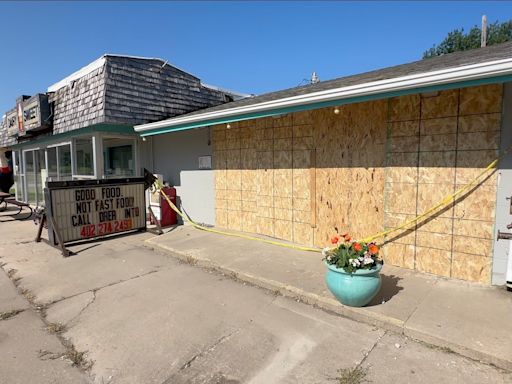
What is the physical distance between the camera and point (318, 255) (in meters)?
5.68

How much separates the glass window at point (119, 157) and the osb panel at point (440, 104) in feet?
25.1

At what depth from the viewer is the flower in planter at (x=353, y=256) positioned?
3508mm

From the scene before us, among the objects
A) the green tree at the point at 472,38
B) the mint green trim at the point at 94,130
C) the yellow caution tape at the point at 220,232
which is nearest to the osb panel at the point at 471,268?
the yellow caution tape at the point at 220,232

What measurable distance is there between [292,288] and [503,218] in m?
2.72

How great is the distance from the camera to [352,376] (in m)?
2.64

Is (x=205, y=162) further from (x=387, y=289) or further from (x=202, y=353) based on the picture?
(x=202, y=353)

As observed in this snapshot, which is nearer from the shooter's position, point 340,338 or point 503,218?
point 340,338

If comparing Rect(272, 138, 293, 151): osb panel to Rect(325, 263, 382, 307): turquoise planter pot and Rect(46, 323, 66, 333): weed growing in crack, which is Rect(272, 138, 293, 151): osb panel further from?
Rect(46, 323, 66, 333): weed growing in crack

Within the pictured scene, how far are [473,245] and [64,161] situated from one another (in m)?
10.9

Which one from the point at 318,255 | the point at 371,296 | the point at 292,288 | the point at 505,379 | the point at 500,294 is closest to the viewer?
the point at 505,379

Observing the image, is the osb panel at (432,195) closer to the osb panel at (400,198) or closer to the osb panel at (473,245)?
the osb panel at (400,198)

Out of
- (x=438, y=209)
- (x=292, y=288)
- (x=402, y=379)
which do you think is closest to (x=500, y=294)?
(x=438, y=209)

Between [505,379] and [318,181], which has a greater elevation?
[318,181]

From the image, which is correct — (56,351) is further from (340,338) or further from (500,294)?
(500,294)
